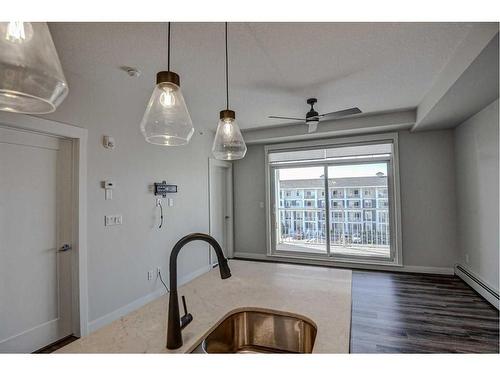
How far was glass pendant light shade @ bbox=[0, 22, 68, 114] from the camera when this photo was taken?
568mm

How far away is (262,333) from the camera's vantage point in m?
1.24

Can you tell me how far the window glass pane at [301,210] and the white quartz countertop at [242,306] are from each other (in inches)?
127

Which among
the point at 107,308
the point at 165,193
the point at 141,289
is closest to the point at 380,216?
the point at 165,193

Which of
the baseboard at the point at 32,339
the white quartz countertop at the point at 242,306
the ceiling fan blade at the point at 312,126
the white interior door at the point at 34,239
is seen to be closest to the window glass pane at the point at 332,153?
the ceiling fan blade at the point at 312,126

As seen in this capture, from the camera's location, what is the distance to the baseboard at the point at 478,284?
294 cm

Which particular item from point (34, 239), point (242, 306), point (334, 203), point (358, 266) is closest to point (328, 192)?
point (334, 203)

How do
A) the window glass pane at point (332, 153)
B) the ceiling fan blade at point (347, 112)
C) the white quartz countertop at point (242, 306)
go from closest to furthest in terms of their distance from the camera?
the white quartz countertop at point (242, 306) < the ceiling fan blade at point (347, 112) < the window glass pane at point (332, 153)

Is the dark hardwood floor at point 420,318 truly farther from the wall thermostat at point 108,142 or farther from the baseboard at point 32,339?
the wall thermostat at point 108,142

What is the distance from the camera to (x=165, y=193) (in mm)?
3455

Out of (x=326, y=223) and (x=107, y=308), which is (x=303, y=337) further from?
(x=326, y=223)

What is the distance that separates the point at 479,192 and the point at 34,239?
504 centimetres

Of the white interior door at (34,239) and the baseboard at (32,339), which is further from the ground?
the white interior door at (34,239)

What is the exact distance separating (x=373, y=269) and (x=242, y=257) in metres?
2.54

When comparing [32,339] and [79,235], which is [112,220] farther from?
[32,339]
